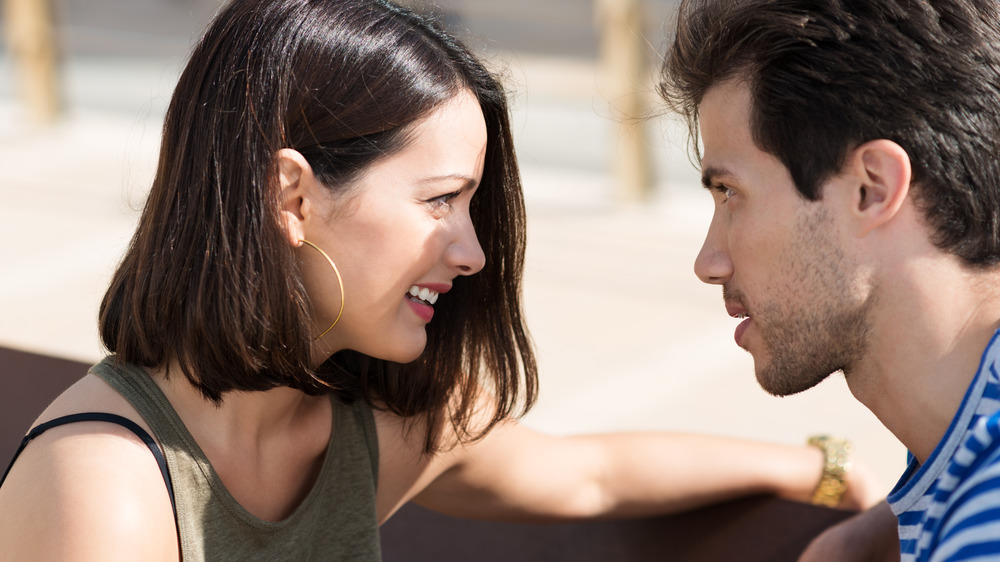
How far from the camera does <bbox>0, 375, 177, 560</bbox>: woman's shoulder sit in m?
1.50

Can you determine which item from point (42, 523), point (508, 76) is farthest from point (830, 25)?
point (42, 523)

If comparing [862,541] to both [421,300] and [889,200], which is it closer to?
[889,200]

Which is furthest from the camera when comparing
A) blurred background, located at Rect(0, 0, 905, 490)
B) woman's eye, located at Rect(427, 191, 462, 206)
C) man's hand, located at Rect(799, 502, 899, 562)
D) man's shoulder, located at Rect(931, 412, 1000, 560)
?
blurred background, located at Rect(0, 0, 905, 490)

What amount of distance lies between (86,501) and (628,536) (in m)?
1.03

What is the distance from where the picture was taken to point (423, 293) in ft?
5.84

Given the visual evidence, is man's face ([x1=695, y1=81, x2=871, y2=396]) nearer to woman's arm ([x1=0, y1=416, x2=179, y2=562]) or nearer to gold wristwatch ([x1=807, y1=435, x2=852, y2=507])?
gold wristwatch ([x1=807, y1=435, x2=852, y2=507])

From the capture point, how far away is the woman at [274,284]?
160 centimetres

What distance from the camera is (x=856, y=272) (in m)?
1.51

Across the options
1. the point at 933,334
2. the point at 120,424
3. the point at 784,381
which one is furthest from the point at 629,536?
the point at 120,424

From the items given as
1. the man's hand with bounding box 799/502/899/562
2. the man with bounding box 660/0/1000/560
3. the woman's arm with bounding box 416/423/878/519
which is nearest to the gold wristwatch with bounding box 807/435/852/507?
the woman's arm with bounding box 416/423/878/519

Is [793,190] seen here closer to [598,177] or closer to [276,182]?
[276,182]

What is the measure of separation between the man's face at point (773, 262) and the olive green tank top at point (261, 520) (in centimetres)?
67

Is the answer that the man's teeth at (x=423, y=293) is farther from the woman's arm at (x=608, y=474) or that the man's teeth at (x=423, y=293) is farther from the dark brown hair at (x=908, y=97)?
the dark brown hair at (x=908, y=97)

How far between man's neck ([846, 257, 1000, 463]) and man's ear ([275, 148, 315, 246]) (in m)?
0.81
